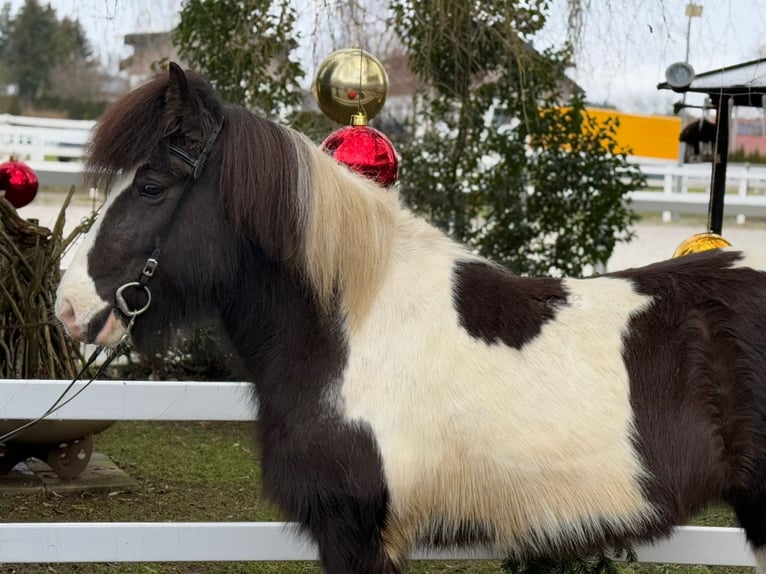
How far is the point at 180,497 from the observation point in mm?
5582

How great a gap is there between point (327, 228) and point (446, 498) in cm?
84

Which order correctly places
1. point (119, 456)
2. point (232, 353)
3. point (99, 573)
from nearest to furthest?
point (232, 353), point (99, 573), point (119, 456)

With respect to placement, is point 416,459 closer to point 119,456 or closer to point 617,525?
point 617,525

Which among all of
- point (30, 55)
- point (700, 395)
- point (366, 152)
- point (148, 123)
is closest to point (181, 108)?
point (148, 123)

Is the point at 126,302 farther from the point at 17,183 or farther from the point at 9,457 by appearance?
the point at 17,183

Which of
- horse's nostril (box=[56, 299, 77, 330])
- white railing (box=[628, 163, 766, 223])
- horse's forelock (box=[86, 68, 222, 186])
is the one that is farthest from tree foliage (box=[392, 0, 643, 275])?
white railing (box=[628, 163, 766, 223])

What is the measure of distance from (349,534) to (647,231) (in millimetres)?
16412

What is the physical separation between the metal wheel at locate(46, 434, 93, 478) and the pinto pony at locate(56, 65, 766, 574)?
3.09 metres

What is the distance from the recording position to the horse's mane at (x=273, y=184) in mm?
2666

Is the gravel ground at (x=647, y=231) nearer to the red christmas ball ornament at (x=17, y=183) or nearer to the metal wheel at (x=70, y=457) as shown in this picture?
the red christmas ball ornament at (x=17, y=183)

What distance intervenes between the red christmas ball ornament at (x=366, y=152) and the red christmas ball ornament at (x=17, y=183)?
328cm

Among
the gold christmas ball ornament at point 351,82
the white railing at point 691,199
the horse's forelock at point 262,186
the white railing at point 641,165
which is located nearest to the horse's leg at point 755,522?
the horse's forelock at point 262,186

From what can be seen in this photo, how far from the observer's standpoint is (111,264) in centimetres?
266

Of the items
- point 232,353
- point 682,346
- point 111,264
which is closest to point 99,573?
point 232,353
